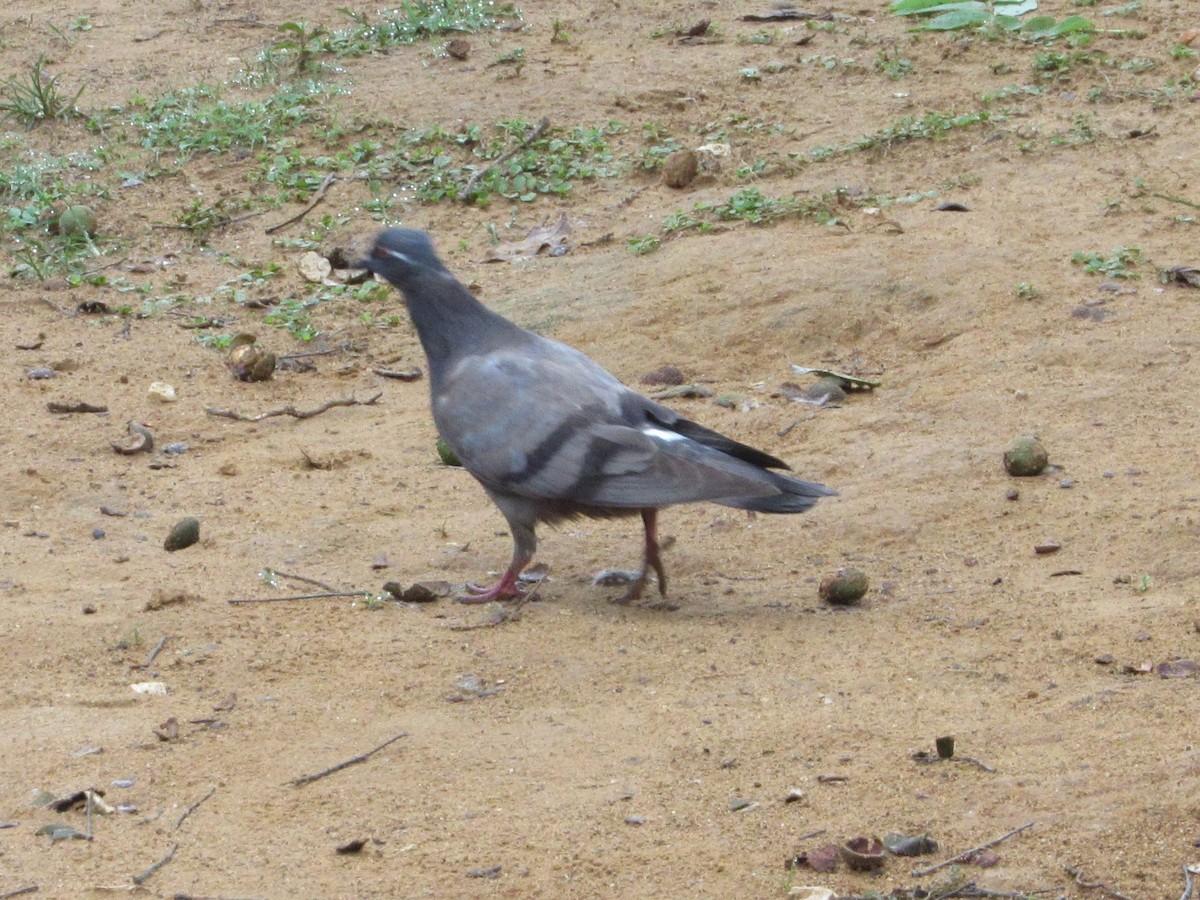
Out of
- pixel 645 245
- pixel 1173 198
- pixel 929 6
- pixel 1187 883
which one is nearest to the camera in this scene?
pixel 1187 883

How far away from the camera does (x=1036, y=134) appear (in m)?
7.77

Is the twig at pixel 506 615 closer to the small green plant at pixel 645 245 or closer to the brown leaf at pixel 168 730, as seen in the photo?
the brown leaf at pixel 168 730

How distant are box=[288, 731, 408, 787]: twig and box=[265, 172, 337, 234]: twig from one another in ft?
14.9

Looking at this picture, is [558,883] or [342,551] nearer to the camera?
[558,883]

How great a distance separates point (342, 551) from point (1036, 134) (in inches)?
175

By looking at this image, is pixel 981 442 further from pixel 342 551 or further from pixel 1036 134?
pixel 1036 134

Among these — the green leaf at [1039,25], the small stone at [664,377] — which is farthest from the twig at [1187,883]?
the green leaf at [1039,25]

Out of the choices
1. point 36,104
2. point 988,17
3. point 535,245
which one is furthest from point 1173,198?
point 36,104

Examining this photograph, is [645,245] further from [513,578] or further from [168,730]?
[168,730]

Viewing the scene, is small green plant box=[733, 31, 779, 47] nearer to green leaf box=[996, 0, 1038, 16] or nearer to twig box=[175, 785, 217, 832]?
green leaf box=[996, 0, 1038, 16]

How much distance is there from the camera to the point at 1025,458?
511 centimetres

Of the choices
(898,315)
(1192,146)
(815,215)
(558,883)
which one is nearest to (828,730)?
(558,883)

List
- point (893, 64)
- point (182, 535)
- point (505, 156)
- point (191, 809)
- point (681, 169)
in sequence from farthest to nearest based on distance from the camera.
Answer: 1. point (893, 64)
2. point (505, 156)
3. point (681, 169)
4. point (182, 535)
5. point (191, 809)

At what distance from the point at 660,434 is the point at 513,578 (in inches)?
25.4
